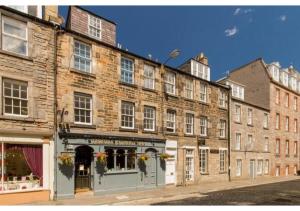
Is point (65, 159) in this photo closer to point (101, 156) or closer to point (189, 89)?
point (101, 156)

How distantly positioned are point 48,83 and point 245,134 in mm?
21821

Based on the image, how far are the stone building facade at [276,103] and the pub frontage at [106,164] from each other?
696 inches

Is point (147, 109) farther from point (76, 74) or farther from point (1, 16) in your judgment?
point (1, 16)

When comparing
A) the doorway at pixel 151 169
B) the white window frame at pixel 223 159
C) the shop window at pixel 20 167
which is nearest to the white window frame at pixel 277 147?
the white window frame at pixel 223 159

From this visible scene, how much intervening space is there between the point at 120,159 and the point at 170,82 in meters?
7.32

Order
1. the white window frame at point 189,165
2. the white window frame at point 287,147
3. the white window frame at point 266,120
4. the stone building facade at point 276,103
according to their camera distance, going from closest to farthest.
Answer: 1. the white window frame at point 189,165
2. the white window frame at point 266,120
3. the stone building facade at point 276,103
4. the white window frame at point 287,147

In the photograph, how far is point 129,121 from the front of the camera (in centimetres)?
2173

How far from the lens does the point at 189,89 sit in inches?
1053

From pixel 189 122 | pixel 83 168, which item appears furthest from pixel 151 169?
pixel 189 122

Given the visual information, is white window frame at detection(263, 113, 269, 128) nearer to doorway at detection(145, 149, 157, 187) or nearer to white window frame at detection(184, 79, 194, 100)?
white window frame at detection(184, 79, 194, 100)

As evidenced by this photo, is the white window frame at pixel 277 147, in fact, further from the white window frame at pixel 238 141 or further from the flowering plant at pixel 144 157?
the flowering plant at pixel 144 157

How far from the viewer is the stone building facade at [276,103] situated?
3819 centimetres

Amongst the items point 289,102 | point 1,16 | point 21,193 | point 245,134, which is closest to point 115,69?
point 1,16

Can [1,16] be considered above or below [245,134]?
above
